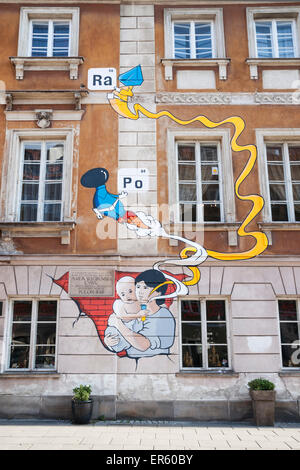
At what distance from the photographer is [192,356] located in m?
8.98

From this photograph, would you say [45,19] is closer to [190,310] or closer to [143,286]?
[143,286]

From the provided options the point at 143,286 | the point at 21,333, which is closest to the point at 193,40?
the point at 143,286

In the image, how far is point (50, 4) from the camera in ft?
35.3

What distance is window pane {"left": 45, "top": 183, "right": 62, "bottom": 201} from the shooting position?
9805mm

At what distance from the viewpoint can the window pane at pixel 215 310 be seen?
9.15 m

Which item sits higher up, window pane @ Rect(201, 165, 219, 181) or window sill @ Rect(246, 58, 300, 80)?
window sill @ Rect(246, 58, 300, 80)

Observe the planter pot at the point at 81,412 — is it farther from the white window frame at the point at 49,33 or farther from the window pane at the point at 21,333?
the white window frame at the point at 49,33

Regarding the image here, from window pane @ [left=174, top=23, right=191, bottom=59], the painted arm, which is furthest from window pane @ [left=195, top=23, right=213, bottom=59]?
the painted arm

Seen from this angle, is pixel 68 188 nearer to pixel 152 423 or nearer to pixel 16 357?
pixel 16 357

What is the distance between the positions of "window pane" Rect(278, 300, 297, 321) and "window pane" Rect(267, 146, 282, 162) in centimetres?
343

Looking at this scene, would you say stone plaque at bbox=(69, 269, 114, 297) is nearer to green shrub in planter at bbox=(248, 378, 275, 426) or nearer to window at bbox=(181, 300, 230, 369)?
window at bbox=(181, 300, 230, 369)

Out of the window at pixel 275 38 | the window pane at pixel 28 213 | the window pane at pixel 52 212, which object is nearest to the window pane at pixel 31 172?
the window pane at pixel 28 213

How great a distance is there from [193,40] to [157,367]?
26.9 feet

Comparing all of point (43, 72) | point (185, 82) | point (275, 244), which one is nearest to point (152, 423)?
point (275, 244)
